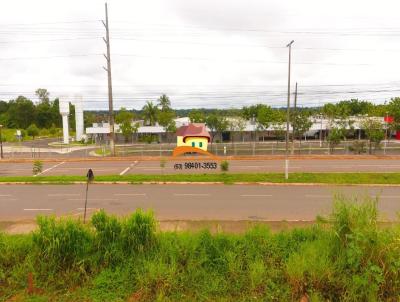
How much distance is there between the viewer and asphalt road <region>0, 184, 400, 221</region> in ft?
38.0

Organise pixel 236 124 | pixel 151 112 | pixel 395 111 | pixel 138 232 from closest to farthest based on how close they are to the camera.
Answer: pixel 138 232
pixel 236 124
pixel 395 111
pixel 151 112

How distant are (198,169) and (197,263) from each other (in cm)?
1757

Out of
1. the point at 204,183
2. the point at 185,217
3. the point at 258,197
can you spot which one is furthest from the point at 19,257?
the point at 204,183

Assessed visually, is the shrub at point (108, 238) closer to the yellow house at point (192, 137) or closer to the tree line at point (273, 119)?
the yellow house at point (192, 137)

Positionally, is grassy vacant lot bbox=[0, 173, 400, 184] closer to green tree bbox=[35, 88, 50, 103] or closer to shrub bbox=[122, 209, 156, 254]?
shrub bbox=[122, 209, 156, 254]

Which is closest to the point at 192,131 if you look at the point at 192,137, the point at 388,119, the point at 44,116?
the point at 192,137

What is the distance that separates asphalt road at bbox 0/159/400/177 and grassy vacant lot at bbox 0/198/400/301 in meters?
15.8

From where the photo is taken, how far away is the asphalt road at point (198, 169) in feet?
74.5

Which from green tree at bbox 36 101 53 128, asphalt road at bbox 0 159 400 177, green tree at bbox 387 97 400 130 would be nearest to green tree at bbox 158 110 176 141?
asphalt road at bbox 0 159 400 177

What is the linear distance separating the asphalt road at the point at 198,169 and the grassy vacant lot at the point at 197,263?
51.7ft

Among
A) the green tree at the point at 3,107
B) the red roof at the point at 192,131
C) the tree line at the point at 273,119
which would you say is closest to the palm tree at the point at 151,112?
the tree line at the point at 273,119

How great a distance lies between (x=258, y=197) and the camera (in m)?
14.2

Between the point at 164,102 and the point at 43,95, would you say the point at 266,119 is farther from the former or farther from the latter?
the point at 43,95

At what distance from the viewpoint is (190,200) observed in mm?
Result: 13727
